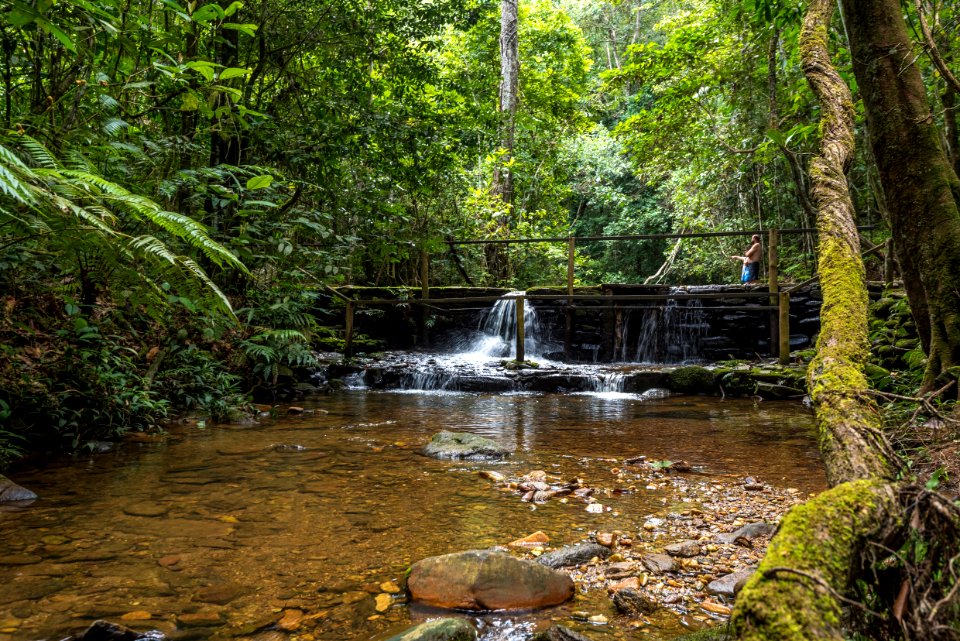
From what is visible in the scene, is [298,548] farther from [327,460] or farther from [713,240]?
[713,240]

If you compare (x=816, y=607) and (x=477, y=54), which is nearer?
(x=816, y=607)

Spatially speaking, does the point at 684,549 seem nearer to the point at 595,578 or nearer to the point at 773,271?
the point at 595,578

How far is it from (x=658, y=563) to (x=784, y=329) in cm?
764

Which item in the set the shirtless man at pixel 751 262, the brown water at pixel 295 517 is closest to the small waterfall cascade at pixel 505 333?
the shirtless man at pixel 751 262

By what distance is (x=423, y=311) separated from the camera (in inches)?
491

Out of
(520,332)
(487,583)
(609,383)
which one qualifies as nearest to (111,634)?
(487,583)

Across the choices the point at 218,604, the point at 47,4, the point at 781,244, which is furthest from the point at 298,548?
the point at 781,244

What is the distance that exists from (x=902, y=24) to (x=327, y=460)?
4368 millimetres

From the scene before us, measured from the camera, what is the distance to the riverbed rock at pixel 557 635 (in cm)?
173

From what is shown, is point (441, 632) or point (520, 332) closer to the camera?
point (441, 632)

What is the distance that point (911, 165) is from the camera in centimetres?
329

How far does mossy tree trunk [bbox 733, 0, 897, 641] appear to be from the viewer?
3.07 ft

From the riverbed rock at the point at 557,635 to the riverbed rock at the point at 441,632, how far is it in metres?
0.21

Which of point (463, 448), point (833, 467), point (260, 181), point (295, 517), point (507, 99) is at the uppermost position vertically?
point (507, 99)
